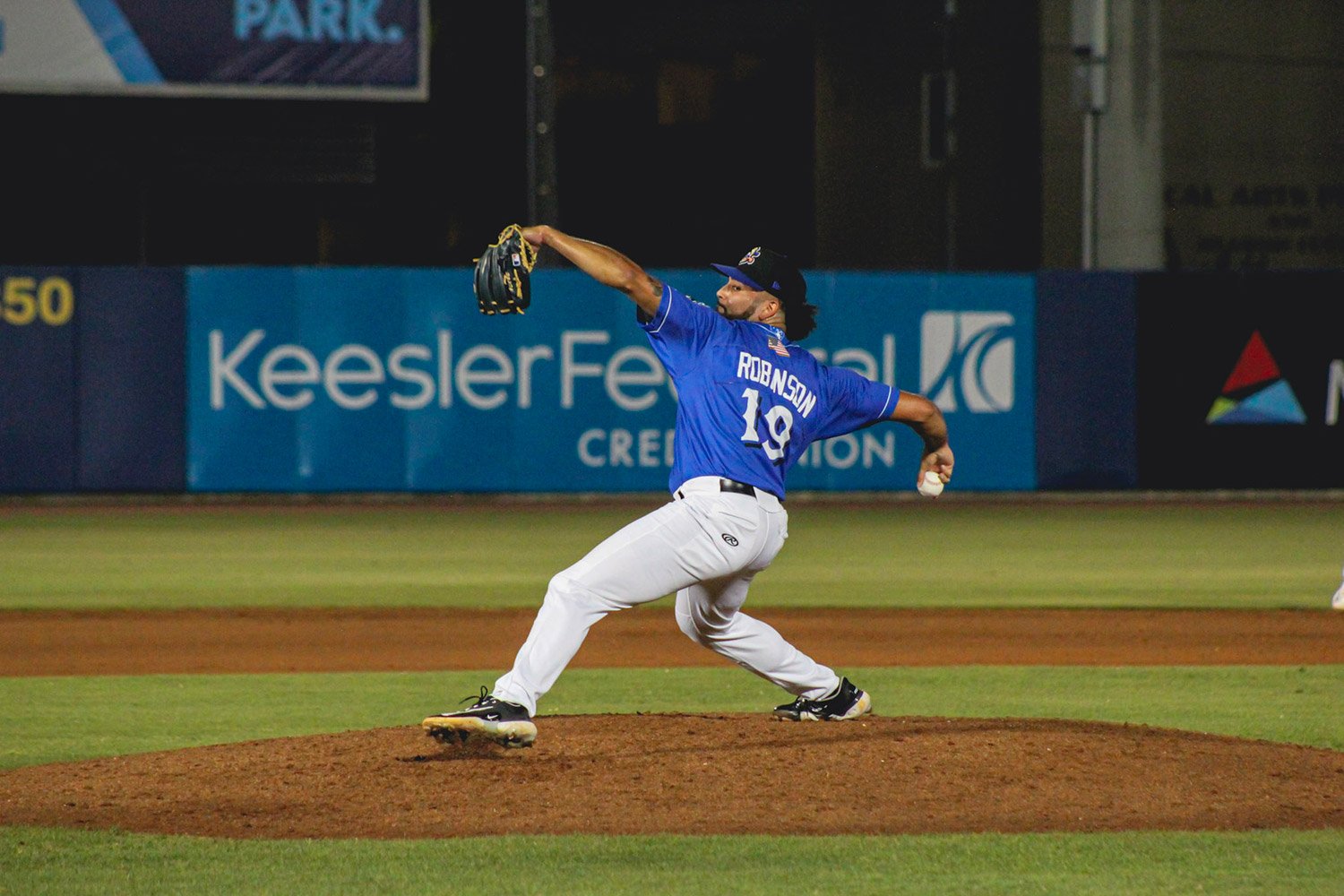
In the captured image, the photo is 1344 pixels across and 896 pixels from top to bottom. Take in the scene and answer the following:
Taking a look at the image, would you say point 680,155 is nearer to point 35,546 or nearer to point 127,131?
point 127,131

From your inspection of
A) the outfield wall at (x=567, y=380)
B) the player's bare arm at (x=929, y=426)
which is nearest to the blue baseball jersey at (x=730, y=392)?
the player's bare arm at (x=929, y=426)

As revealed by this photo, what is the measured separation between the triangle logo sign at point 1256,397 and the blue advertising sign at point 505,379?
6.47ft

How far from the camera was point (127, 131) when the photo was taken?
2147 cm

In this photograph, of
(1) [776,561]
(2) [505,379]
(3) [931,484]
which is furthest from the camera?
(2) [505,379]

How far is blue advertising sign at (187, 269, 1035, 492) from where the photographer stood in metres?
17.4

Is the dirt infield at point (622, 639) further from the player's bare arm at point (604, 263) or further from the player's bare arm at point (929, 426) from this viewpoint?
the player's bare arm at point (604, 263)

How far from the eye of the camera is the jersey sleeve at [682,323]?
5750mm

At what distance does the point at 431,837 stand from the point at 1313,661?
5.65 m

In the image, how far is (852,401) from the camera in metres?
6.21

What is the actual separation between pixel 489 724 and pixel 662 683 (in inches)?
117

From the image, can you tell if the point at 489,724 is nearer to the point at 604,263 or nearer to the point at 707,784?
the point at 707,784

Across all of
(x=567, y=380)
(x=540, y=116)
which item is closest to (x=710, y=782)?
(x=567, y=380)

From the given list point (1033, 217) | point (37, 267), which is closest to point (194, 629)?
point (37, 267)


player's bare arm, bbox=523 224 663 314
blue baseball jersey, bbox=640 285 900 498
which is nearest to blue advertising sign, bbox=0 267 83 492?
blue baseball jersey, bbox=640 285 900 498
